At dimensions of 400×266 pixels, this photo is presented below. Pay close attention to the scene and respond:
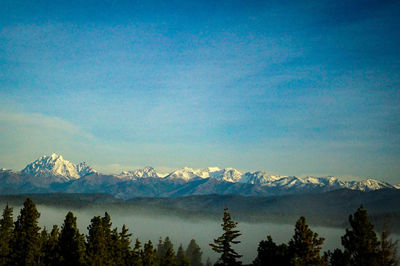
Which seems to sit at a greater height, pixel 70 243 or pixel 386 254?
pixel 386 254

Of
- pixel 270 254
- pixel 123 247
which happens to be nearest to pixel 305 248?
pixel 270 254

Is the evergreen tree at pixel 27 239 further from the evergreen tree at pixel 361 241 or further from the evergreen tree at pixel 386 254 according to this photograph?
the evergreen tree at pixel 386 254

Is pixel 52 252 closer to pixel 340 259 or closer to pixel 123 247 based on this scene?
pixel 123 247

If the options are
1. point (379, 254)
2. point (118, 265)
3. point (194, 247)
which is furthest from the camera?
point (194, 247)

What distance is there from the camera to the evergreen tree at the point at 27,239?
91.0 metres

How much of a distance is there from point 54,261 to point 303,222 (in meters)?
62.8

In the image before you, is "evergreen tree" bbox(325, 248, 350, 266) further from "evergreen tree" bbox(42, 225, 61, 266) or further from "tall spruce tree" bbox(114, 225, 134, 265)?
"evergreen tree" bbox(42, 225, 61, 266)

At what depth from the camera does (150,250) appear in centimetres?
7919

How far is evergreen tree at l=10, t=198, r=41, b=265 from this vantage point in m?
91.0

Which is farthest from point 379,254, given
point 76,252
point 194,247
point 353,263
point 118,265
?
point 194,247

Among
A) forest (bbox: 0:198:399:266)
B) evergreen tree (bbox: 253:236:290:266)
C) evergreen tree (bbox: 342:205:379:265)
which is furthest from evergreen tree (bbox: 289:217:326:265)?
evergreen tree (bbox: 253:236:290:266)

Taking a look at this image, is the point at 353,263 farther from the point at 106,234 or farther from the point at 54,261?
the point at 54,261

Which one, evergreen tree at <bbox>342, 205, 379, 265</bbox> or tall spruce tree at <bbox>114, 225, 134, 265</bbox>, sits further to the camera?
tall spruce tree at <bbox>114, 225, 134, 265</bbox>

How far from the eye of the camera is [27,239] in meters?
91.0
